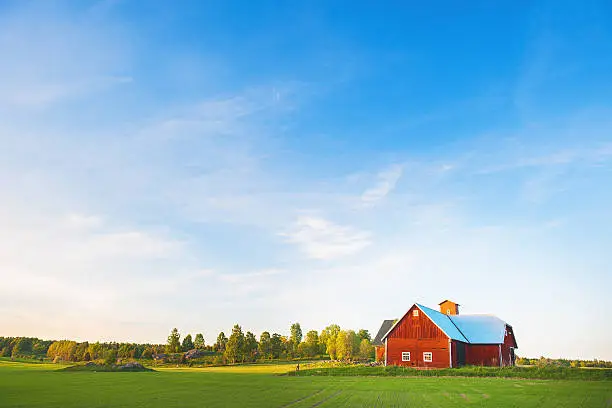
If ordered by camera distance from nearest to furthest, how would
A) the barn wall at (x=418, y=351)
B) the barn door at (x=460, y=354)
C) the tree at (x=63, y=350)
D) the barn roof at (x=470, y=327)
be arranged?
the barn wall at (x=418, y=351) < the barn door at (x=460, y=354) < the barn roof at (x=470, y=327) < the tree at (x=63, y=350)

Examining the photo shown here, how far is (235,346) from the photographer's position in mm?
101312

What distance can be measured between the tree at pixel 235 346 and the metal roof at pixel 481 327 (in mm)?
50746

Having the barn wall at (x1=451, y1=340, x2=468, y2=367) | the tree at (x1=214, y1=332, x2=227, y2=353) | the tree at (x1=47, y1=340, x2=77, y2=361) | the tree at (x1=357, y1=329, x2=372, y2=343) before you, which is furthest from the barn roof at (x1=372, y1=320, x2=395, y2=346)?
the tree at (x1=47, y1=340, x2=77, y2=361)

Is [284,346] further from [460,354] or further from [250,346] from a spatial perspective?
[460,354]

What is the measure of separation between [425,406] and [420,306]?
38.8 metres

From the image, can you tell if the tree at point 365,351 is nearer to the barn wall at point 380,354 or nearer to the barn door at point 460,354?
the barn wall at point 380,354

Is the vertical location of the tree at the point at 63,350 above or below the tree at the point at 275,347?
below

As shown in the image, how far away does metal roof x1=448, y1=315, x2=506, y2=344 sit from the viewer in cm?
6362

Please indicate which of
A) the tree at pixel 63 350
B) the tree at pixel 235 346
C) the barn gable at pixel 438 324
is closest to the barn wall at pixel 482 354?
the barn gable at pixel 438 324

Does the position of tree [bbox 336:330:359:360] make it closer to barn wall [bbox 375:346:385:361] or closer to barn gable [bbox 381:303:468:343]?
barn wall [bbox 375:346:385:361]

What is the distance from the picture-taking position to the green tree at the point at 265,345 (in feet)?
381

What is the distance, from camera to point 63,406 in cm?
2248

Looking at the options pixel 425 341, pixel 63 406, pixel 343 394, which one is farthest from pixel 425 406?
pixel 425 341

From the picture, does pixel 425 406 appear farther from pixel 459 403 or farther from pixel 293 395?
pixel 293 395
